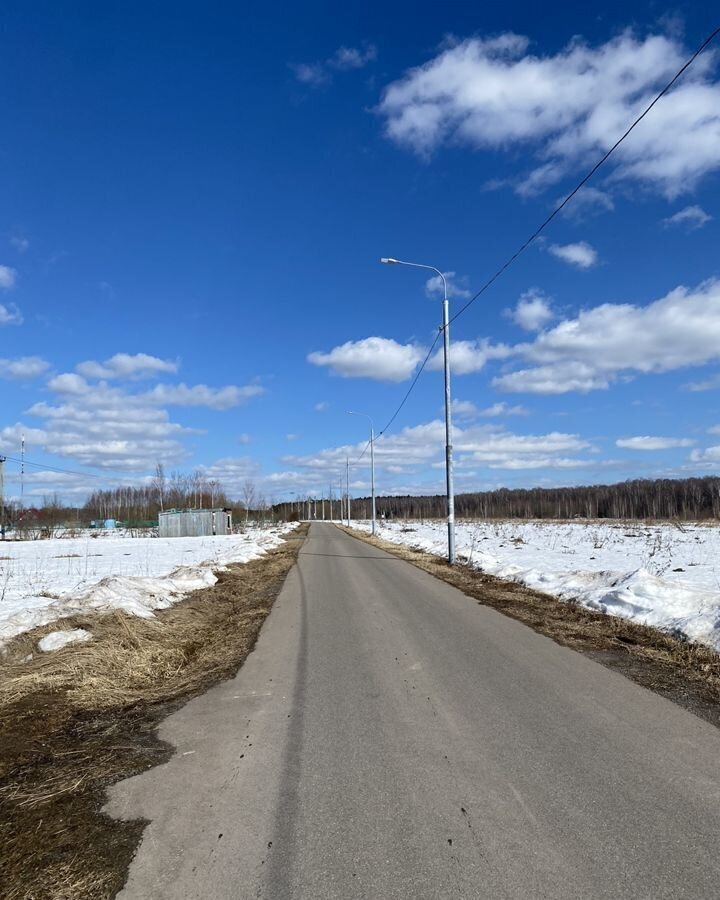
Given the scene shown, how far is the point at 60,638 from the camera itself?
8031 millimetres

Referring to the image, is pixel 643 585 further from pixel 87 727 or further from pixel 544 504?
pixel 544 504

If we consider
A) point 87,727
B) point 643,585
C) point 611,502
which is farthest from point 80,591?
point 611,502

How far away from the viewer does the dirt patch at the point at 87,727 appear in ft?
10.3

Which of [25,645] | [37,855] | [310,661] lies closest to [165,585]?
[25,645]

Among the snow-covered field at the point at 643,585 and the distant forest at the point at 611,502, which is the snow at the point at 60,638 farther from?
the distant forest at the point at 611,502

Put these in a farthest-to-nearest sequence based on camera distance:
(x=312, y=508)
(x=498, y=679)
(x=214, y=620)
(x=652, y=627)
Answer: (x=312, y=508) → (x=214, y=620) → (x=652, y=627) → (x=498, y=679)

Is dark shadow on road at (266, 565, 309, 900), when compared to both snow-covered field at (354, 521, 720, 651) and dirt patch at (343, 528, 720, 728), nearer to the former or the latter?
dirt patch at (343, 528, 720, 728)

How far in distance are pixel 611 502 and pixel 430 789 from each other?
412 feet

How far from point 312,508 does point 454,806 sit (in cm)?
19144

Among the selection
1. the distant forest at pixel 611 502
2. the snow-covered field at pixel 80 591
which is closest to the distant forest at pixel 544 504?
the distant forest at pixel 611 502

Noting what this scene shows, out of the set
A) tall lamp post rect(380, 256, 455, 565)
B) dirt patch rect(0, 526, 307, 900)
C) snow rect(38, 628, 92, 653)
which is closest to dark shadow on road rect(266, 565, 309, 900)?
dirt patch rect(0, 526, 307, 900)

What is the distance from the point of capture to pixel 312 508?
19375 centimetres

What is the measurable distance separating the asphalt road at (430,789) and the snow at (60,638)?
8.47 ft

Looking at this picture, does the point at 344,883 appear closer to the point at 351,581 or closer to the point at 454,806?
the point at 454,806
